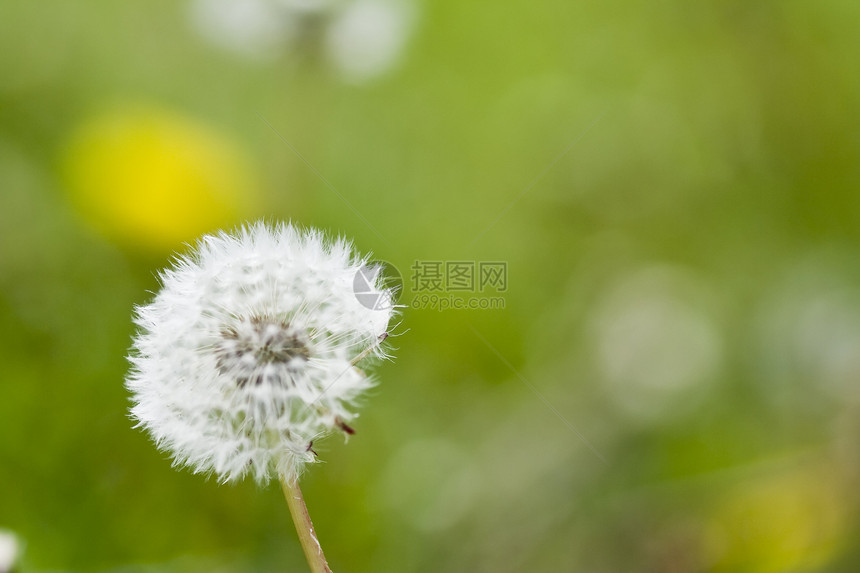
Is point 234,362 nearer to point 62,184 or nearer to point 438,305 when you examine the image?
point 438,305

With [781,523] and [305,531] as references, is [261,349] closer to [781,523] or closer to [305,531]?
[305,531]

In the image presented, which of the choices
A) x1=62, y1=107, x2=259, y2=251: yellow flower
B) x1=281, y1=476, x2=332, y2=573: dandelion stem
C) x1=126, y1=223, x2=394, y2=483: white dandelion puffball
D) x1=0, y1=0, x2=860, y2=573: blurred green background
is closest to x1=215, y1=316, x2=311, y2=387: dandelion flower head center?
x1=126, y1=223, x2=394, y2=483: white dandelion puffball

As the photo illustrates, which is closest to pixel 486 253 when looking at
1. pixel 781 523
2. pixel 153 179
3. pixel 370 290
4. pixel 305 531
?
pixel 153 179

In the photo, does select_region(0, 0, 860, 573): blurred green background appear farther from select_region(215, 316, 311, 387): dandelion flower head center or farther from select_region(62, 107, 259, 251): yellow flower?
select_region(215, 316, 311, 387): dandelion flower head center

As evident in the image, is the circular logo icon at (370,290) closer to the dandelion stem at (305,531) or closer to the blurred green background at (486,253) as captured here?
the dandelion stem at (305,531)

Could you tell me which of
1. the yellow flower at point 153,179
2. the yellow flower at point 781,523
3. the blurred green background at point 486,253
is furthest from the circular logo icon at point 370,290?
the yellow flower at point 153,179

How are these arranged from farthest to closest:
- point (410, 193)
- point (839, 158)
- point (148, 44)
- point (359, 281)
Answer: point (148, 44), point (410, 193), point (839, 158), point (359, 281)

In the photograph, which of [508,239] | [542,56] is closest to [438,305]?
[508,239]
